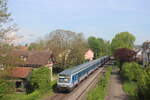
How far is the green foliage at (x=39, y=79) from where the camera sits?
25.5 metres

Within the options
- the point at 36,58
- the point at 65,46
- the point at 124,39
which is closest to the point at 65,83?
the point at 36,58

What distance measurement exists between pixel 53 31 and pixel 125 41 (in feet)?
165

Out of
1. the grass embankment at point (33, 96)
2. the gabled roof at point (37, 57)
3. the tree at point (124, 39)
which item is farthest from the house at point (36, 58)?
the tree at point (124, 39)

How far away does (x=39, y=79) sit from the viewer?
25766 mm

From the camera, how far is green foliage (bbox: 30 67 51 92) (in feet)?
83.8

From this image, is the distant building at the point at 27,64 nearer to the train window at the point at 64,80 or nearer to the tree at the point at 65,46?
the tree at the point at 65,46

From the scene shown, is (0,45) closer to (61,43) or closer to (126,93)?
(126,93)

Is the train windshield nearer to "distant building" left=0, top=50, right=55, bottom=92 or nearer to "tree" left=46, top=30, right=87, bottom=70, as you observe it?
"distant building" left=0, top=50, right=55, bottom=92

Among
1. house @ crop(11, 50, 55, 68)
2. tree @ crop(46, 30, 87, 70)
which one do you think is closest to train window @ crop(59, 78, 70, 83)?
house @ crop(11, 50, 55, 68)

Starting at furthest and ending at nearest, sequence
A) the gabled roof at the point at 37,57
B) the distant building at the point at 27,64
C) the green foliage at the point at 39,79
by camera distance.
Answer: the gabled roof at the point at 37,57, the distant building at the point at 27,64, the green foliage at the point at 39,79

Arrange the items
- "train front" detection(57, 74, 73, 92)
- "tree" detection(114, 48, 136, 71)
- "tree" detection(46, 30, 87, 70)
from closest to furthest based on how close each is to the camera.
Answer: "train front" detection(57, 74, 73, 92) < "tree" detection(114, 48, 136, 71) < "tree" detection(46, 30, 87, 70)

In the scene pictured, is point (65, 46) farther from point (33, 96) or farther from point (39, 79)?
point (33, 96)

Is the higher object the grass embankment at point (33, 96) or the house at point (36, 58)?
the house at point (36, 58)

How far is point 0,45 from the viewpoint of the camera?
16656 millimetres
